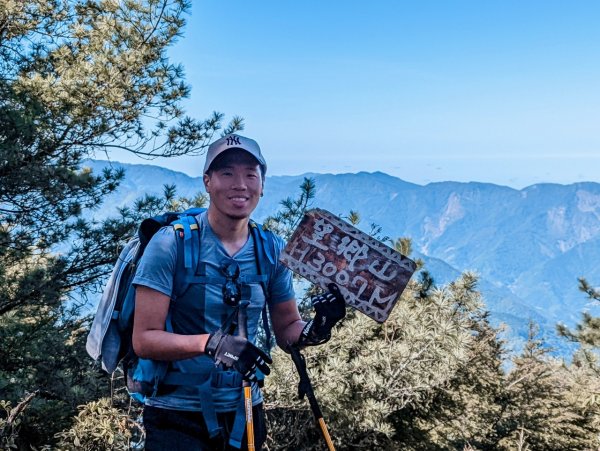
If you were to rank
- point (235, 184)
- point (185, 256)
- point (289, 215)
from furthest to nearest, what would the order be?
point (289, 215)
point (235, 184)
point (185, 256)

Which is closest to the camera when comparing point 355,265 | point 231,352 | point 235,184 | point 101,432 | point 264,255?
point 231,352

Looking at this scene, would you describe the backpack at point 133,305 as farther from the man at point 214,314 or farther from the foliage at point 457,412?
the foliage at point 457,412

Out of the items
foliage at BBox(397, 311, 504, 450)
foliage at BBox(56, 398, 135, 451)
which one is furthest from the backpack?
foliage at BBox(397, 311, 504, 450)

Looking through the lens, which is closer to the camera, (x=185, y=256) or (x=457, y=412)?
(x=185, y=256)

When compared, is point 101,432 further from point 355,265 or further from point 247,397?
point 355,265

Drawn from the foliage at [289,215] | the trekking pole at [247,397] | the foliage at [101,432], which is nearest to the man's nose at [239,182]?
the trekking pole at [247,397]

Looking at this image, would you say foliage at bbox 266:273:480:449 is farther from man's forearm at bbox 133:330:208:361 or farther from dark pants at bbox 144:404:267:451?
man's forearm at bbox 133:330:208:361

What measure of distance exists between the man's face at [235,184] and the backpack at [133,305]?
0.49 feet

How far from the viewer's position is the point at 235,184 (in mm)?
2400

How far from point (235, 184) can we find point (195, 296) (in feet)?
1.65

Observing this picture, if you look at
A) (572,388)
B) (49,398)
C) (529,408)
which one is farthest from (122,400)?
(572,388)

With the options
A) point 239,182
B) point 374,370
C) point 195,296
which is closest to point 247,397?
point 195,296

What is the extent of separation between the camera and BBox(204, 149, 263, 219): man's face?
2.38 m

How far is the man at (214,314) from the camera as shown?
7.06 ft
